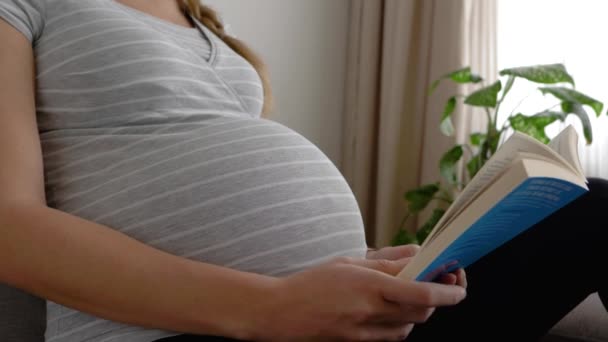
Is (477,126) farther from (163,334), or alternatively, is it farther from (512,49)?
(163,334)

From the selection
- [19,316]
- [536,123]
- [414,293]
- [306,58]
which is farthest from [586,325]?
[306,58]

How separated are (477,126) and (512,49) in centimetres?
30

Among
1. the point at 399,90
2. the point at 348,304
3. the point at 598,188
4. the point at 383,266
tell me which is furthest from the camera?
the point at 399,90

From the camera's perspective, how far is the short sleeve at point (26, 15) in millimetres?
862

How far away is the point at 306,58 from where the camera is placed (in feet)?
9.48

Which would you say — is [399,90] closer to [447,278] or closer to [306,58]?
[306,58]

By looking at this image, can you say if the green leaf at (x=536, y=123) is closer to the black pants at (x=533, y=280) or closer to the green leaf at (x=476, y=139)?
the green leaf at (x=476, y=139)

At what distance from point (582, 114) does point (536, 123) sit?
0.14m

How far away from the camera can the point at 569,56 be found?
2357mm

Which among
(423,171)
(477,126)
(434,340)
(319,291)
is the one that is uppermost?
(319,291)

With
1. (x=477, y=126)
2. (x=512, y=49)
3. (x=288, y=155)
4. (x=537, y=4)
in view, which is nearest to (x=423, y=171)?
(x=477, y=126)

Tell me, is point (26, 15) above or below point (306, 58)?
above

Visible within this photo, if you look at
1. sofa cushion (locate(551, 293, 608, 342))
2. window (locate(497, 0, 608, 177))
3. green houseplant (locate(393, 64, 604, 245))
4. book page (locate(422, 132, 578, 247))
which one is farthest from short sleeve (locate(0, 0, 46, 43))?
window (locate(497, 0, 608, 177))

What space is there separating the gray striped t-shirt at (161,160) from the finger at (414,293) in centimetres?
22
